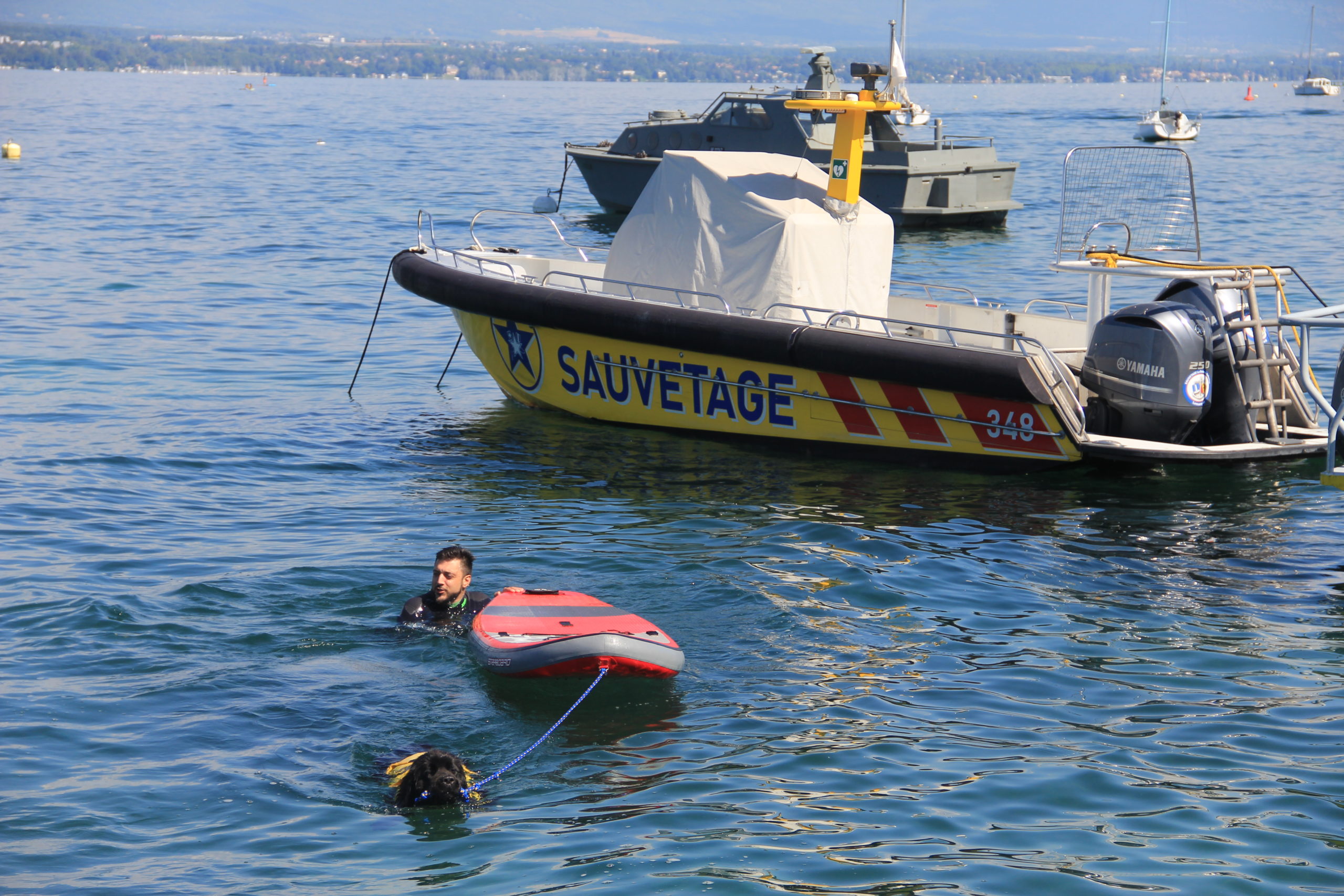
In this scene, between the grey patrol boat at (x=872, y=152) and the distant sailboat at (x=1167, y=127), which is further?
the distant sailboat at (x=1167, y=127)

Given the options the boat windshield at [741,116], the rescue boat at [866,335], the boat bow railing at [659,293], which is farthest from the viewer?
the boat windshield at [741,116]

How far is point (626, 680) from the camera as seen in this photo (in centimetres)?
682

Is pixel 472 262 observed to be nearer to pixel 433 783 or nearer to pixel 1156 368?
pixel 1156 368

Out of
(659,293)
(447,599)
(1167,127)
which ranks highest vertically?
(1167,127)

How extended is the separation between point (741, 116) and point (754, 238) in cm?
1554

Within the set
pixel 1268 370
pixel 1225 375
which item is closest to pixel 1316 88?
pixel 1268 370

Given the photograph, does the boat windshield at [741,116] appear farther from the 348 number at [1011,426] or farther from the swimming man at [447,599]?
the swimming man at [447,599]

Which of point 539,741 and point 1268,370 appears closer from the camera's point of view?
point 539,741

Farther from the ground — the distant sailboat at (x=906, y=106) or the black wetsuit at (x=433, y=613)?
the distant sailboat at (x=906, y=106)

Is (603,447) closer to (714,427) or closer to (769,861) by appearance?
(714,427)

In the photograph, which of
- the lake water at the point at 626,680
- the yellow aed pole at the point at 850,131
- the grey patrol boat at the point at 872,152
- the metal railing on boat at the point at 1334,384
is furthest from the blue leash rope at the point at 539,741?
the grey patrol boat at the point at 872,152

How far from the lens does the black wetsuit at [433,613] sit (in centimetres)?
748

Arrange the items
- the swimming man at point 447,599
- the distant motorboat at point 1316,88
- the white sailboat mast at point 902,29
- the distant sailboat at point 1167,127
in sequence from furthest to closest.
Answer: the distant motorboat at point 1316,88
the distant sailboat at point 1167,127
the white sailboat mast at point 902,29
the swimming man at point 447,599

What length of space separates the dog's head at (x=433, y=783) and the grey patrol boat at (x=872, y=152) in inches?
793
